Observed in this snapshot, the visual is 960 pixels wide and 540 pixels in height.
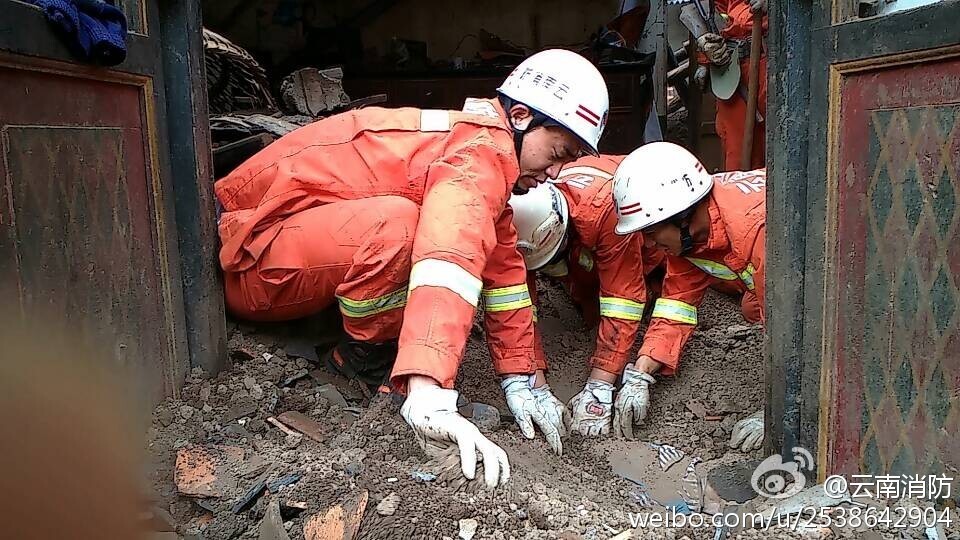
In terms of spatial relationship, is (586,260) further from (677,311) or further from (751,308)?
(751,308)

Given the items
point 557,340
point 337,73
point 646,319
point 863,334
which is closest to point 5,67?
point 863,334

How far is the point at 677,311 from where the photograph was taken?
142 inches

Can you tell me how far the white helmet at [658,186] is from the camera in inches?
130

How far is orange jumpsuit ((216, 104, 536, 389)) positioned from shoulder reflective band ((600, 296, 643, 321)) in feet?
2.12

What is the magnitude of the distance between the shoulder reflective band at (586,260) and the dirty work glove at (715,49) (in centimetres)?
215

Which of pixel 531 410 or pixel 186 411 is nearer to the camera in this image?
pixel 186 411

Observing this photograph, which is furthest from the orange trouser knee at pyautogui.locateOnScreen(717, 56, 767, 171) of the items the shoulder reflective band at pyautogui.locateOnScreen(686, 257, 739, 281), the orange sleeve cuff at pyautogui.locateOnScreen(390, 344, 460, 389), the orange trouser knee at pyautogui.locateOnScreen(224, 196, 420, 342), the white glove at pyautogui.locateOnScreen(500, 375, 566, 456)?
the orange sleeve cuff at pyautogui.locateOnScreen(390, 344, 460, 389)

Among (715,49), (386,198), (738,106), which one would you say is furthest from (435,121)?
(738,106)

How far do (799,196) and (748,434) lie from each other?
1.06 m

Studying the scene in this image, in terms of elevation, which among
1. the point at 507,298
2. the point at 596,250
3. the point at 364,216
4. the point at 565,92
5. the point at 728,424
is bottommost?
the point at 728,424

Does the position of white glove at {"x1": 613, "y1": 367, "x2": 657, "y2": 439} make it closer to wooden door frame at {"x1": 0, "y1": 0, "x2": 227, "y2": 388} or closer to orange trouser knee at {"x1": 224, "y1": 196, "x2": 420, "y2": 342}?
orange trouser knee at {"x1": 224, "y1": 196, "x2": 420, "y2": 342}

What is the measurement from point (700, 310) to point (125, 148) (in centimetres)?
316

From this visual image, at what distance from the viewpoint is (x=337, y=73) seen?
5.87 m

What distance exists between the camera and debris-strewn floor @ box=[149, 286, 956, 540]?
1.98m
